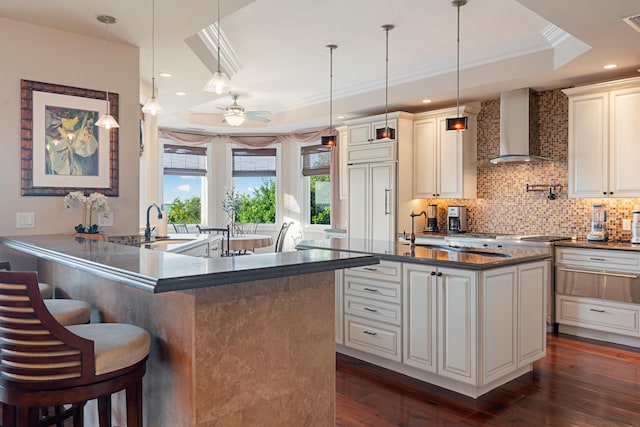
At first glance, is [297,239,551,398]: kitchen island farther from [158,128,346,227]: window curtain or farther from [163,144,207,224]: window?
[163,144,207,224]: window

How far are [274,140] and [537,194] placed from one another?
5.00 metres

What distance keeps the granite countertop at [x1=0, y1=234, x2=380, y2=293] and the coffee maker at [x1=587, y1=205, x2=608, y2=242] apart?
3.78m

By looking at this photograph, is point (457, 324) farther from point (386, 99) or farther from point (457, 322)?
point (386, 99)

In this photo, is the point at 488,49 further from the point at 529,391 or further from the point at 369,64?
the point at 529,391

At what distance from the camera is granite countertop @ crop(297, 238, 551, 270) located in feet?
9.77

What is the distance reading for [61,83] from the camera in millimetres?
3479

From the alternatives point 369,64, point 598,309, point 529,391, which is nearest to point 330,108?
point 369,64

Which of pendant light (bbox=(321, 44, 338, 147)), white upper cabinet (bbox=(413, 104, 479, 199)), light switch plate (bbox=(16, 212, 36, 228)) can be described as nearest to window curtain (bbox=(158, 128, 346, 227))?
pendant light (bbox=(321, 44, 338, 147))

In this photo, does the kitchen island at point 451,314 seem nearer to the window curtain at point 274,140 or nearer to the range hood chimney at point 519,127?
the range hood chimney at point 519,127

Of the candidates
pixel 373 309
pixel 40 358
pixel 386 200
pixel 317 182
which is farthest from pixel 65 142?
pixel 317 182

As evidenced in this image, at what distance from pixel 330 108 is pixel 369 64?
135 cm

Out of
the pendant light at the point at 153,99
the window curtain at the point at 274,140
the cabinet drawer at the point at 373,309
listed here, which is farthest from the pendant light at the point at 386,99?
the pendant light at the point at 153,99

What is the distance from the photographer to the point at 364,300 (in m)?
3.64

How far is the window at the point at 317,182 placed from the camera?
8156 mm
